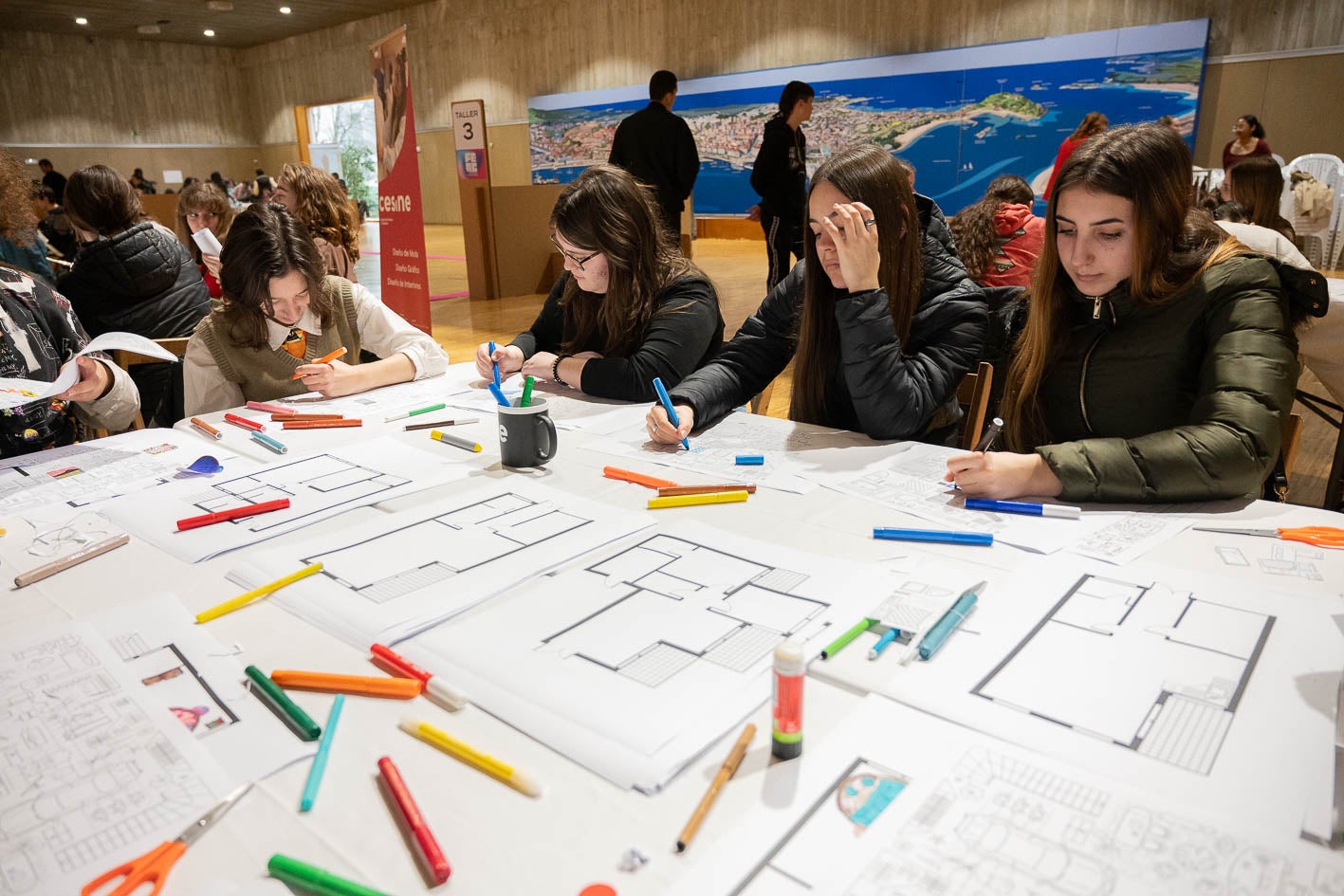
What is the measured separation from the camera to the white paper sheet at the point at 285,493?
1.15 metres

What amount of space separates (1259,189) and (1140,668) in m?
3.85

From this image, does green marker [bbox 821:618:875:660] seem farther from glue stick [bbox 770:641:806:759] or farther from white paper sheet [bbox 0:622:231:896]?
white paper sheet [bbox 0:622:231:896]

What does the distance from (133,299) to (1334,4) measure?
27.4ft

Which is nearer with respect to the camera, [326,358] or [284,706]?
[284,706]

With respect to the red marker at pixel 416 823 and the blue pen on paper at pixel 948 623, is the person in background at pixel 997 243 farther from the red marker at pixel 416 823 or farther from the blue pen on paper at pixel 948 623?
the red marker at pixel 416 823

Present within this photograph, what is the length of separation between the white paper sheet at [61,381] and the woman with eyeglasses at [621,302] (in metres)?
0.67

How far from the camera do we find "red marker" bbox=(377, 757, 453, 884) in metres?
0.55

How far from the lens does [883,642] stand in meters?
0.82

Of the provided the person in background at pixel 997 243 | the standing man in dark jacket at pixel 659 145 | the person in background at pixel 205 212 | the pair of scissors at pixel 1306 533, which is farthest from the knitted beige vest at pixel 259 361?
the standing man in dark jacket at pixel 659 145

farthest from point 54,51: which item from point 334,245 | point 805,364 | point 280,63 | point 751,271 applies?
point 805,364

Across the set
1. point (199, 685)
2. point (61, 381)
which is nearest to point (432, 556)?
point (199, 685)

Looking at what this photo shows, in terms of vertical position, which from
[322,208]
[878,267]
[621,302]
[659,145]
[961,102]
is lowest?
[621,302]

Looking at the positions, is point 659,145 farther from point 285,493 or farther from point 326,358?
point 285,493

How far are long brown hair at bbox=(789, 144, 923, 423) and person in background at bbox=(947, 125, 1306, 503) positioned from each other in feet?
0.83
